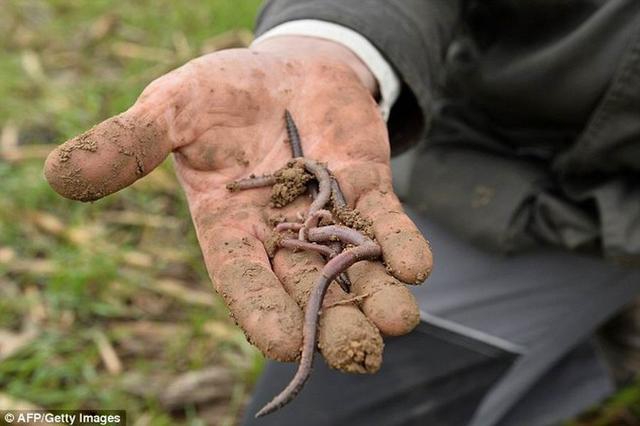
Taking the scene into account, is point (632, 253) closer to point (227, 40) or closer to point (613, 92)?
point (613, 92)

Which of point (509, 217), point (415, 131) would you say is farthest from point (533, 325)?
point (415, 131)

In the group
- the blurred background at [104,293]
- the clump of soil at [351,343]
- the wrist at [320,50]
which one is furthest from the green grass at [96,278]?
the clump of soil at [351,343]

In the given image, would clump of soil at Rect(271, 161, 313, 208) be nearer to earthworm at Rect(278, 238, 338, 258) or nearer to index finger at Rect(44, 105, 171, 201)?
earthworm at Rect(278, 238, 338, 258)

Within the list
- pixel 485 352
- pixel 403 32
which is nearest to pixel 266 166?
pixel 403 32

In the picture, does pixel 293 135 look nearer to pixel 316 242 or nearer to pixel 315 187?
pixel 315 187

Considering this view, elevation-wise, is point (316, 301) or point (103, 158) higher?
point (103, 158)

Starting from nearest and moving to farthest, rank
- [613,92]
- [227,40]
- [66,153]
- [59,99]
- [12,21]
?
1. [66,153]
2. [613,92]
3. [59,99]
4. [227,40]
5. [12,21]

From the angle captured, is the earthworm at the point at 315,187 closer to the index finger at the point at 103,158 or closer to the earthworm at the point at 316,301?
the earthworm at the point at 316,301
